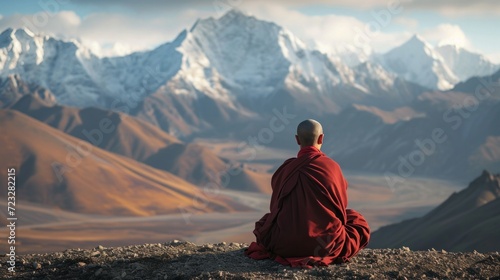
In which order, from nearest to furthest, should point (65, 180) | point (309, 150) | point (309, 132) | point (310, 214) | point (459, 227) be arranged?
point (310, 214)
point (309, 132)
point (309, 150)
point (459, 227)
point (65, 180)

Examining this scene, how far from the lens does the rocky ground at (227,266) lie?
599 inches

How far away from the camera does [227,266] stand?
16.1m

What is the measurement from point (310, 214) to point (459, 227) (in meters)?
81.2

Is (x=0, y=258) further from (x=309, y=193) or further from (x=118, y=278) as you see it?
(x=309, y=193)

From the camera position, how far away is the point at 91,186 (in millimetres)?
190625

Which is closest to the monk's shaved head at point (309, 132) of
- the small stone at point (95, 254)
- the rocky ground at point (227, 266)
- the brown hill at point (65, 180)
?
the rocky ground at point (227, 266)

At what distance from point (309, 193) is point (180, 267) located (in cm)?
346

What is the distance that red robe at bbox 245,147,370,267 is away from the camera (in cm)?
1553

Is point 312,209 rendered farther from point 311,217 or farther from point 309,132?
point 309,132

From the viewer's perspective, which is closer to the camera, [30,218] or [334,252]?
[334,252]

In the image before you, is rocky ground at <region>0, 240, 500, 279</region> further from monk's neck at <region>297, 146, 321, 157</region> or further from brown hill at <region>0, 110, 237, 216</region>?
brown hill at <region>0, 110, 237, 216</region>

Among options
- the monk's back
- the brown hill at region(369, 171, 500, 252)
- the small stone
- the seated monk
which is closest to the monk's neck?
the seated monk

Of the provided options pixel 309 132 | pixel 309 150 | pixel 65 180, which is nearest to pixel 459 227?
pixel 309 150

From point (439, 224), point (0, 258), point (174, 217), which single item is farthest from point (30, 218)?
point (0, 258)
